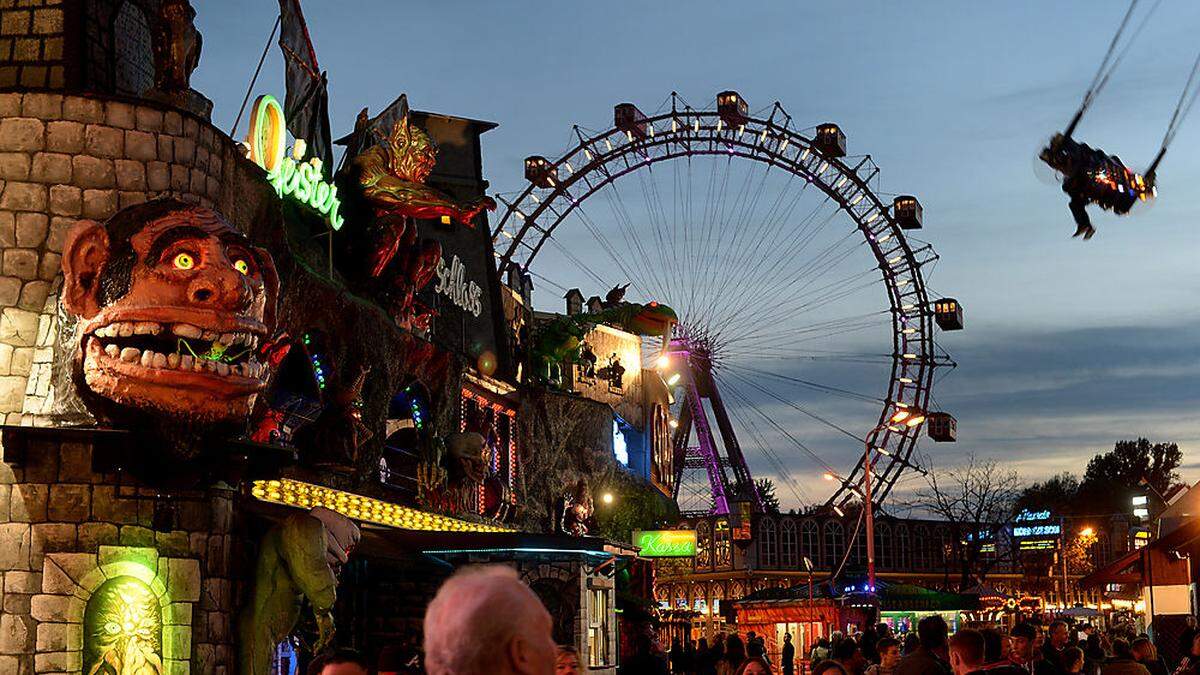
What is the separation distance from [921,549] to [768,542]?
849 centimetres

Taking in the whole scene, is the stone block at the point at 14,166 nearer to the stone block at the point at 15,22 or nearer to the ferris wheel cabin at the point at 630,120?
the stone block at the point at 15,22

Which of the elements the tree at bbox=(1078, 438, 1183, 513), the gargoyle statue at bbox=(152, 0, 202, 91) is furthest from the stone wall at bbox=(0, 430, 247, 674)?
the tree at bbox=(1078, 438, 1183, 513)

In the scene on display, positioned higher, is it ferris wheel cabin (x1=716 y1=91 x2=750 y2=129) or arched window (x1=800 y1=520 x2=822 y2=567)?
ferris wheel cabin (x1=716 y1=91 x2=750 y2=129)

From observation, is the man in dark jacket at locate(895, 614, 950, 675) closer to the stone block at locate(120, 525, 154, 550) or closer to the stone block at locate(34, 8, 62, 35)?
the stone block at locate(120, 525, 154, 550)

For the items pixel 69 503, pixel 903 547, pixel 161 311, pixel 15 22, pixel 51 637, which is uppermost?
pixel 15 22

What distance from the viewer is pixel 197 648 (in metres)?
14.0

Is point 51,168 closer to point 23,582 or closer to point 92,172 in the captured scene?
point 92,172

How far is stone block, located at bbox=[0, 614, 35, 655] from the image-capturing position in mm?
12906

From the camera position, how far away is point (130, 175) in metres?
14.2

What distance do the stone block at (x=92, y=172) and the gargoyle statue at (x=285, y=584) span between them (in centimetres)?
377

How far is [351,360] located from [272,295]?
6.59 m

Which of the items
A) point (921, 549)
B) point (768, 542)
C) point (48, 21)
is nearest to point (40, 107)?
point (48, 21)

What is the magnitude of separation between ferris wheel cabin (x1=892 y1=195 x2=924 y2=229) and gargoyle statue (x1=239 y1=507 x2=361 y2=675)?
123ft

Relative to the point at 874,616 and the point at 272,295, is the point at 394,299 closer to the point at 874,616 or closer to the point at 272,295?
the point at 272,295
